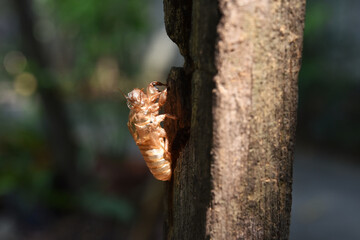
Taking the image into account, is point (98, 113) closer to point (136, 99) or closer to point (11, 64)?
point (11, 64)

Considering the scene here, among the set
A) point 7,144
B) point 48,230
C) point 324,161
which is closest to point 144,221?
point 48,230

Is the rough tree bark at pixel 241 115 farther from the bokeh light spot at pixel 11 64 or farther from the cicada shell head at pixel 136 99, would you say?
the bokeh light spot at pixel 11 64

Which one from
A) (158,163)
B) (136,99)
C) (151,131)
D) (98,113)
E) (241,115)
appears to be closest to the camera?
(241,115)

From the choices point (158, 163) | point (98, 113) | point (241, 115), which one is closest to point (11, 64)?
point (98, 113)

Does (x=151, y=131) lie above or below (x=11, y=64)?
below

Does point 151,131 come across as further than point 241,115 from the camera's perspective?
Yes

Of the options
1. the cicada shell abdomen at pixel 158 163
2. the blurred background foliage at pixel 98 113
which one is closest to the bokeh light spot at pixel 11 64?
the blurred background foliage at pixel 98 113
